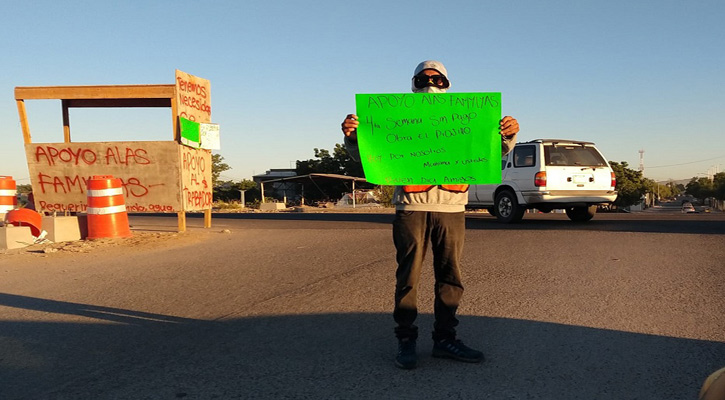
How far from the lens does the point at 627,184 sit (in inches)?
2938

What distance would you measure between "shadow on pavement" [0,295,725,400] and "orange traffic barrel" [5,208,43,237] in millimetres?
5564

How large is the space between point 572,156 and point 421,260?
9371mm

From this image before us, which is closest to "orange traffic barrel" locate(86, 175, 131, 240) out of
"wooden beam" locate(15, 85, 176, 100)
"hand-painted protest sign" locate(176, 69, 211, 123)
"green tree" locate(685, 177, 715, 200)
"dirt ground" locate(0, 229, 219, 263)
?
"dirt ground" locate(0, 229, 219, 263)

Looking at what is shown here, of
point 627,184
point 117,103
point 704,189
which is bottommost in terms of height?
point 704,189

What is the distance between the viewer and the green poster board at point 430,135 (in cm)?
358

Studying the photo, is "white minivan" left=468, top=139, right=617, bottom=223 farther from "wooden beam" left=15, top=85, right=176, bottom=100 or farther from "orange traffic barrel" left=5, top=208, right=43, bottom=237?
"orange traffic barrel" left=5, top=208, right=43, bottom=237

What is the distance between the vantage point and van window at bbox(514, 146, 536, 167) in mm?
11633

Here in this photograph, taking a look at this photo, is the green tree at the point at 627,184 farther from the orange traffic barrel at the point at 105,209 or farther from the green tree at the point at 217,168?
the orange traffic barrel at the point at 105,209

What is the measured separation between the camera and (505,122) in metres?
3.57

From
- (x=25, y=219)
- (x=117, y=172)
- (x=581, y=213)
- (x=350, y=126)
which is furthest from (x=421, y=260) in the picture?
(x=581, y=213)

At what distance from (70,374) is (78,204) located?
8325 mm

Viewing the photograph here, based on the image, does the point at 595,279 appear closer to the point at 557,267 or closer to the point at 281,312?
the point at 557,267

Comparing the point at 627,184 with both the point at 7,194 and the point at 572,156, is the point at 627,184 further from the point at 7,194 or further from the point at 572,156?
the point at 7,194

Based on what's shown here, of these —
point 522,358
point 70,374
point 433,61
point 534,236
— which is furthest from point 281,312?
point 534,236
